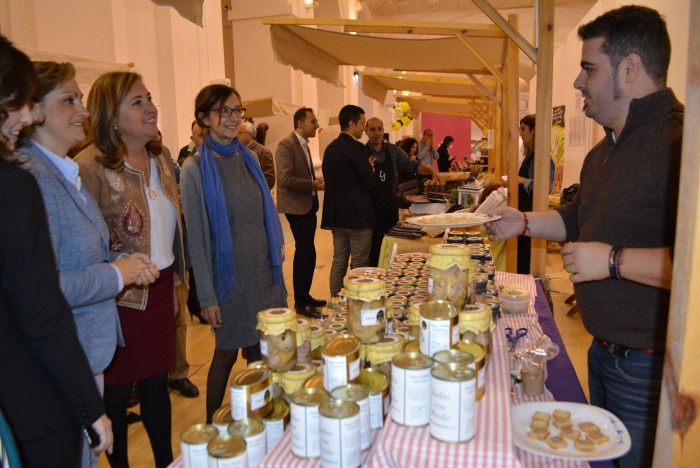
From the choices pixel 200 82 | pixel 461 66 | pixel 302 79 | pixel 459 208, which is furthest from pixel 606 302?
pixel 302 79

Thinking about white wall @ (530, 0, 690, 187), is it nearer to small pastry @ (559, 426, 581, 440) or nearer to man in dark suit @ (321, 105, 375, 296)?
man in dark suit @ (321, 105, 375, 296)

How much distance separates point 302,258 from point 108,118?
3.26 metres

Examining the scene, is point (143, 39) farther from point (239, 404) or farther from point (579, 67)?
point (239, 404)

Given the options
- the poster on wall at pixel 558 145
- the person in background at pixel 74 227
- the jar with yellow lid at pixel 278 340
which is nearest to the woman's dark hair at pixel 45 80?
the person in background at pixel 74 227

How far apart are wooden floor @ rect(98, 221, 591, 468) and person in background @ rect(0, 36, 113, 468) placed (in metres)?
1.65

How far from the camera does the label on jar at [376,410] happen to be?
1.33 meters

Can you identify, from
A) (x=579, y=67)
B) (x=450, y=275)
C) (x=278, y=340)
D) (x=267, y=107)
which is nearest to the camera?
(x=278, y=340)

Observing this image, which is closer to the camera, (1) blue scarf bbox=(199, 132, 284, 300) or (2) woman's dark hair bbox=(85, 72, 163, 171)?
(2) woman's dark hair bbox=(85, 72, 163, 171)

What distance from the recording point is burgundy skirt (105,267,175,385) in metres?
2.28

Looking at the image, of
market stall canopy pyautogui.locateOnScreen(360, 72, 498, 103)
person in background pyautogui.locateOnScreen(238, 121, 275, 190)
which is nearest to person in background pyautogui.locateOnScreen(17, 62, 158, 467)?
person in background pyautogui.locateOnScreen(238, 121, 275, 190)

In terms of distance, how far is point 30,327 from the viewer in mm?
1275

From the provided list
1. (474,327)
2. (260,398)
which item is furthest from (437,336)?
(260,398)

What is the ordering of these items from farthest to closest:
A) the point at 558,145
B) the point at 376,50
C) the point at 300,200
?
the point at 558,145, the point at 376,50, the point at 300,200

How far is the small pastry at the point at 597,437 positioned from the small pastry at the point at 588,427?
1cm
